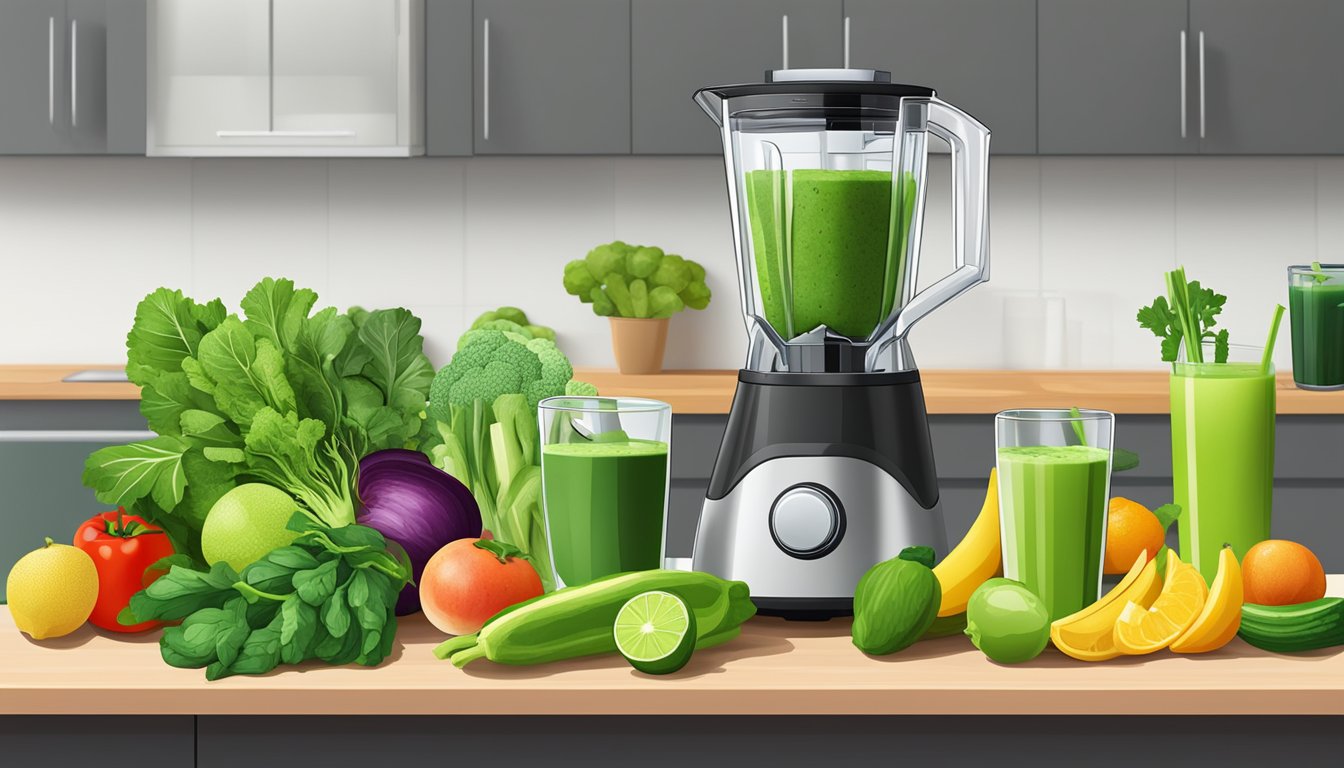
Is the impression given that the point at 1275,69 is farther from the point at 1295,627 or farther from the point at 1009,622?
the point at 1009,622

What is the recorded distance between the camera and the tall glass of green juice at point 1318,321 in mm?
2465

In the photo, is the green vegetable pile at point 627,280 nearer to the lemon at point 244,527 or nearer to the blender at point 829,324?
the blender at point 829,324

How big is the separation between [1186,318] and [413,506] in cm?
65

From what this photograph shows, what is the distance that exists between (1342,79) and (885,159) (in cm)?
235

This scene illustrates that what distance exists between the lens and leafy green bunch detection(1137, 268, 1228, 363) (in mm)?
1134

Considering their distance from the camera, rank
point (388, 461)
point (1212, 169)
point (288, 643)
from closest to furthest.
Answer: point (288, 643) → point (388, 461) → point (1212, 169)

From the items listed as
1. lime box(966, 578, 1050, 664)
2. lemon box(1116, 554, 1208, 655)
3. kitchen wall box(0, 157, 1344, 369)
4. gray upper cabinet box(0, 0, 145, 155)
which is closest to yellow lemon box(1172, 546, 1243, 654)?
lemon box(1116, 554, 1208, 655)

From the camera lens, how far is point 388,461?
1.14m

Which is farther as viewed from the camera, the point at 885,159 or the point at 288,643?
the point at 885,159

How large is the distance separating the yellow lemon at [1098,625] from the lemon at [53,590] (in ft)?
2.34

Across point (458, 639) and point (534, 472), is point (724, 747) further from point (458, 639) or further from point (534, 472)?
point (534, 472)

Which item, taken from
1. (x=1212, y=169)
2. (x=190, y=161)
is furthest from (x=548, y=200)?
(x=1212, y=169)

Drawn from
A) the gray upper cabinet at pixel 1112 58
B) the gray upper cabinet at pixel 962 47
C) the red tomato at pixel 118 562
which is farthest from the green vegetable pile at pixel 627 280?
the red tomato at pixel 118 562

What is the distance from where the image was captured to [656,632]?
37.8 inches
